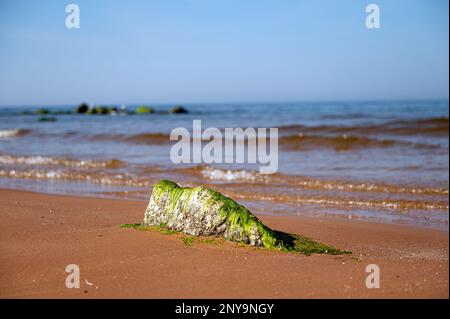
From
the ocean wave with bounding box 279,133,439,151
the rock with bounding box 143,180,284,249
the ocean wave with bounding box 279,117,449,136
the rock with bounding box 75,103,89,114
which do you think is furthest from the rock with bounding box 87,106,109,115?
the rock with bounding box 143,180,284,249

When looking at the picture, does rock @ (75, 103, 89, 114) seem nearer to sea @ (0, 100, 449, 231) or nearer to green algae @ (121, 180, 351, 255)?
sea @ (0, 100, 449, 231)

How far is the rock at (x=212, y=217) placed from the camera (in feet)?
16.0

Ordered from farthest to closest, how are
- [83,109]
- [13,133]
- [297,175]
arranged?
[83,109]
[13,133]
[297,175]

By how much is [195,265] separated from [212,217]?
80cm

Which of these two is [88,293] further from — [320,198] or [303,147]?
[303,147]

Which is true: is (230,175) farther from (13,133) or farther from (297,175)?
(13,133)

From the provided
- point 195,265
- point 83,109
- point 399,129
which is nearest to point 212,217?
point 195,265

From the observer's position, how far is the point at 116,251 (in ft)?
15.7

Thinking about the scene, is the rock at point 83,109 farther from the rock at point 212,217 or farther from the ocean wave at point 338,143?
the rock at point 212,217

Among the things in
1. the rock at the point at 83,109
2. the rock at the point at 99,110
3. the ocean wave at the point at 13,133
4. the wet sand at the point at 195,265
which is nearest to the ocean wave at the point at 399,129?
the ocean wave at the point at 13,133

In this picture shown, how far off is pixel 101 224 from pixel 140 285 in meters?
2.48

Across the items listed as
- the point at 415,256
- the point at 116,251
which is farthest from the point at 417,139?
the point at 116,251

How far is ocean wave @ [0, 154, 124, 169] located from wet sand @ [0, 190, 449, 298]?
847cm

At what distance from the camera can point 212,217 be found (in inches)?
198
